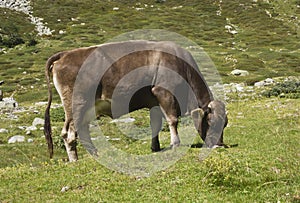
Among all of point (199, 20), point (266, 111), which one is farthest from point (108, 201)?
point (199, 20)

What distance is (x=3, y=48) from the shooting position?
72.2 m

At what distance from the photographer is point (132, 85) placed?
1181 cm

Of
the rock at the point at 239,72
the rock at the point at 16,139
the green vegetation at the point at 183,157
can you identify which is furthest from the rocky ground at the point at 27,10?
the rock at the point at 16,139

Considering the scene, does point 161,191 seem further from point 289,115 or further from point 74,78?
point 289,115

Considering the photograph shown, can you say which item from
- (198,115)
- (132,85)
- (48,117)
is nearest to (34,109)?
(48,117)

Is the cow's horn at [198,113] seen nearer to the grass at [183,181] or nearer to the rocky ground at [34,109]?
the grass at [183,181]

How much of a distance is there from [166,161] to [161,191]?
218 centimetres

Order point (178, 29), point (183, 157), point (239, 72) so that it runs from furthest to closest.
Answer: point (178, 29)
point (239, 72)
point (183, 157)

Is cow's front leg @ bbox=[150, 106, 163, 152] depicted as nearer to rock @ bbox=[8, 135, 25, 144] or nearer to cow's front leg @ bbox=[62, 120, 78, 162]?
cow's front leg @ bbox=[62, 120, 78, 162]

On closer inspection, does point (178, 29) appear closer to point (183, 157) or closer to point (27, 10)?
point (27, 10)

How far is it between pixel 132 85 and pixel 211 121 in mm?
2467

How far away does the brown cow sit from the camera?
1180 centimetres

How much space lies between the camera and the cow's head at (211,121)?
39.3ft

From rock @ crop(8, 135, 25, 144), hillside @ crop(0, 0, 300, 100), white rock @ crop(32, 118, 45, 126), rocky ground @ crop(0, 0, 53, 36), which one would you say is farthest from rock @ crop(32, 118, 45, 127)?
rocky ground @ crop(0, 0, 53, 36)
